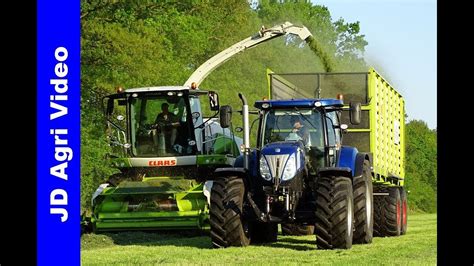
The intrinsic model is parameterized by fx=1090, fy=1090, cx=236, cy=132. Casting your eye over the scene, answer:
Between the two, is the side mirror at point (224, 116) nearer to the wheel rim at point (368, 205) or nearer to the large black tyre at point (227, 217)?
the large black tyre at point (227, 217)

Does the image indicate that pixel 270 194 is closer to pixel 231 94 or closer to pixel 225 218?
pixel 225 218

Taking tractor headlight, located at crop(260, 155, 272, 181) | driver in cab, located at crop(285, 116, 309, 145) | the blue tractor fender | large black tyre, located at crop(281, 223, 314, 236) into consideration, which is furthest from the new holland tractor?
tractor headlight, located at crop(260, 155, 272, 181)

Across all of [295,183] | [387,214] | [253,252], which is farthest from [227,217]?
[387,214]

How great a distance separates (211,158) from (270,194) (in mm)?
4196

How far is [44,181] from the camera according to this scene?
8.92 m

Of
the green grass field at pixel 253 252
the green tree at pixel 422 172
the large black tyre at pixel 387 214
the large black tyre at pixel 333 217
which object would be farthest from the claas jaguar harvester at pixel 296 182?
the green tree at pixel 422 172

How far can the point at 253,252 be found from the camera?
1488 cm

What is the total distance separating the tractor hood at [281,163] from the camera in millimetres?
15391

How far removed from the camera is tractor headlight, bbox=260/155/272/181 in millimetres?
15477

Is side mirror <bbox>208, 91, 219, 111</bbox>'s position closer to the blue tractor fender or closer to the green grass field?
the green grass field

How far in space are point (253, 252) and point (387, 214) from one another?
17.2 feet

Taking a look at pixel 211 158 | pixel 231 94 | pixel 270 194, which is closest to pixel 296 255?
pixel 270 194

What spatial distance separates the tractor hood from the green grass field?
1061 mm

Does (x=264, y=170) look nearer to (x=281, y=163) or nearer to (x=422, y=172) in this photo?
(x=281, y=163)
